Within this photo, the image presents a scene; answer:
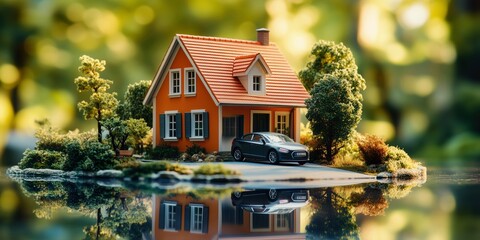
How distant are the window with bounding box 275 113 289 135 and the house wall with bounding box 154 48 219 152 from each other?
7.64 feet

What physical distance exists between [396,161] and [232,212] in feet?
33.8

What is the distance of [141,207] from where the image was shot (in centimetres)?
1550

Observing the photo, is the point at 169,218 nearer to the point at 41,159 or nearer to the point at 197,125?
the point at 41,159

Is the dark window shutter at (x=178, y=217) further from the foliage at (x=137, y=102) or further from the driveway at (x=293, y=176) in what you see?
the foliage at (x=137, y=102)

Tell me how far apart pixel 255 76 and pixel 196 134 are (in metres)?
2.76

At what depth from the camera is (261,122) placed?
26281 millimetres

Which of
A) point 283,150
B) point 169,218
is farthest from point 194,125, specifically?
point 169,218

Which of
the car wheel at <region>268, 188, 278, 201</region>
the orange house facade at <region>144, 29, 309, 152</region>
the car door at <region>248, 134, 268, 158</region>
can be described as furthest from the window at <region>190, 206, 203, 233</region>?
the orange house facade at <region>144, 29, 309, 152</region>

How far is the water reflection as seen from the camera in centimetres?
1261

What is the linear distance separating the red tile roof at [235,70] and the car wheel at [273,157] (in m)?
2.18

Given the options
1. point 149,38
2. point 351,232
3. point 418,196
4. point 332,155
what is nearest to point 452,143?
point 332,155

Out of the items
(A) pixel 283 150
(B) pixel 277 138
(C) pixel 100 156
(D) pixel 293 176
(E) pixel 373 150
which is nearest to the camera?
(D) pixel 293 176

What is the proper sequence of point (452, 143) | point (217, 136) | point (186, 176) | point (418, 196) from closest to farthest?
point (418, 196) → point (186, 176) → point (217, 136) → point (452, 143)

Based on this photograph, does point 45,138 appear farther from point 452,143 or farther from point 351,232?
point 452,143
